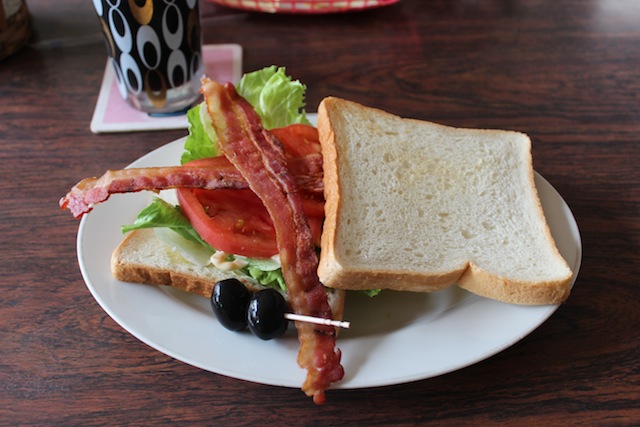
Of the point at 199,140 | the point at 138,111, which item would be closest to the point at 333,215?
the point at 199,140

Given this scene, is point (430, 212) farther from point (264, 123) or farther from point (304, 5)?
point (304, 5)

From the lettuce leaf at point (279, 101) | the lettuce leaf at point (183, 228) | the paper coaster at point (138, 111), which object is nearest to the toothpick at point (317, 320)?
the lettuce leaf at point (183, 228)

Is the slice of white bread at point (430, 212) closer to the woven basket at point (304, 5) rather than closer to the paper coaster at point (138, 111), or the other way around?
the paper coaster at point (138, 111)

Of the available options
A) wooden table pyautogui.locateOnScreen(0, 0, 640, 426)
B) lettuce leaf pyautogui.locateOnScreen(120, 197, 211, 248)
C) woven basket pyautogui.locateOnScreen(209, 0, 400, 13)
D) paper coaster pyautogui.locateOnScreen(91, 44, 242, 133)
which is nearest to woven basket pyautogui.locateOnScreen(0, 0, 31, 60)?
wooden table pyautogui.locateOnScreen(0, 0, 640, 426)

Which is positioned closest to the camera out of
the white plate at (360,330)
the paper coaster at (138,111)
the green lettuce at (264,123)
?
the white plate at (360,330)

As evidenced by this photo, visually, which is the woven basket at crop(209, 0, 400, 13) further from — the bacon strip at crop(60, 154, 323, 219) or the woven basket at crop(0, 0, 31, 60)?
the bacon strip at crop(60, 154, 323, 219)
